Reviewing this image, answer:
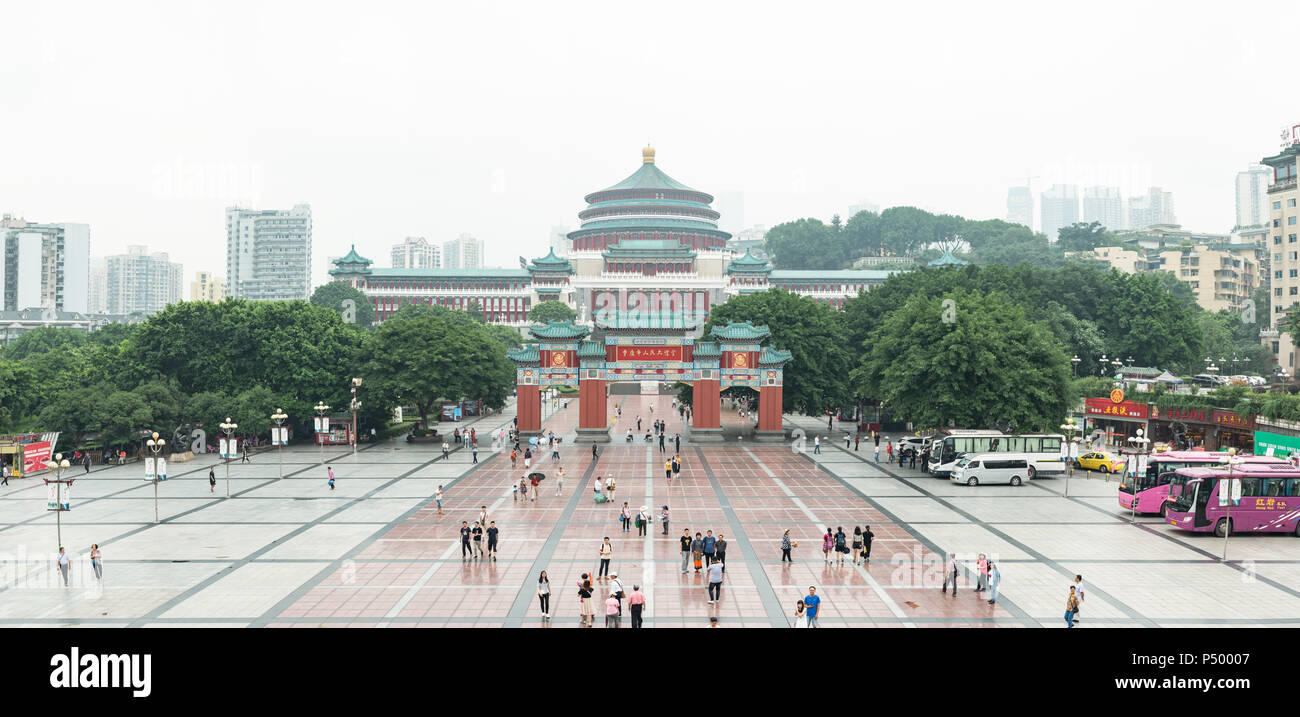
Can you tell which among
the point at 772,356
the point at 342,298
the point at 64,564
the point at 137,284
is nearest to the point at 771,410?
the point at 772,356

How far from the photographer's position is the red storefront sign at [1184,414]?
43438 mm

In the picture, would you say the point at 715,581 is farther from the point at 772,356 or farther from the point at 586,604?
the point at 772,356

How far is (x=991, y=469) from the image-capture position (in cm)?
3547

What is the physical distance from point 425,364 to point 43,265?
333 feet

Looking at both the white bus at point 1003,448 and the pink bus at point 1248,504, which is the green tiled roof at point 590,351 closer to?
the white bus at point 1003,448

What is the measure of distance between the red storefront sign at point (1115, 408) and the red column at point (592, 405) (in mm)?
29131

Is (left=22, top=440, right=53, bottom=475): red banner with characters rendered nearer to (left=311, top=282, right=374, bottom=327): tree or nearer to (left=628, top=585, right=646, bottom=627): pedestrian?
(left=628, top=585, right=646, bottom=627): pedestrian

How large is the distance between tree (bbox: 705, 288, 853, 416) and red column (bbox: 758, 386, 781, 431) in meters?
1.02

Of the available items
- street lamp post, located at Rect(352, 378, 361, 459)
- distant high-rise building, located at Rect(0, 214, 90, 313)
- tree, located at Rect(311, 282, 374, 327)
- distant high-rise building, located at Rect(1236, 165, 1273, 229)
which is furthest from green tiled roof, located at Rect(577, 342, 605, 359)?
distant high-rise building, located at Rect(1236, 165, 1273, 229)

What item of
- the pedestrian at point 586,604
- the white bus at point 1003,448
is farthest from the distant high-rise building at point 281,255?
the pedestrian at point 586,604

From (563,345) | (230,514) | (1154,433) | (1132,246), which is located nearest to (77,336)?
(563,345)

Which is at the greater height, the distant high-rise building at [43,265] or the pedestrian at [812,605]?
the distant high-rise building at [43,265]

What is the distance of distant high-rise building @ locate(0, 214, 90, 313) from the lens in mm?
114500
